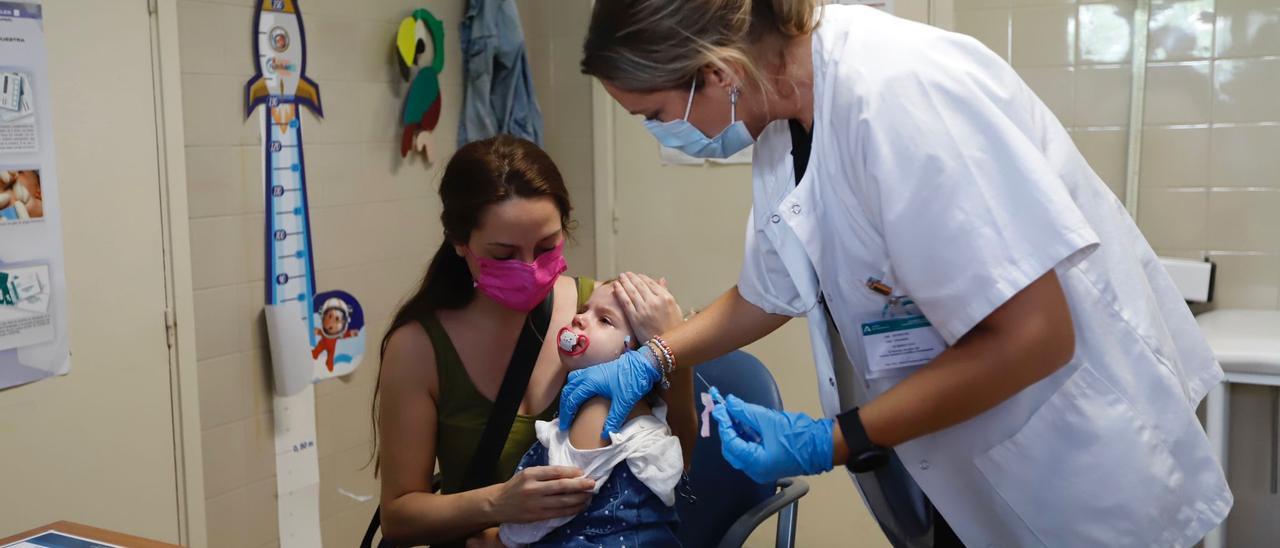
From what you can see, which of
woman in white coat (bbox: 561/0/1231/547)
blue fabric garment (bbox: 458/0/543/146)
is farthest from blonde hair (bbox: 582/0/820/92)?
blue fabric garment (bbox: 458/0/543/146)

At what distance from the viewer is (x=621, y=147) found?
3219 mm

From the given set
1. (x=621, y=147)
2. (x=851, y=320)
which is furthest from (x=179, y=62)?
(x=851, y=320)

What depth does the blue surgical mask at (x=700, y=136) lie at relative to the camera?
1361 mm

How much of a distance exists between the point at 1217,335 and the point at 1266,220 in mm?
470

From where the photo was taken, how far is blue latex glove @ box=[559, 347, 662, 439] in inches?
62.4

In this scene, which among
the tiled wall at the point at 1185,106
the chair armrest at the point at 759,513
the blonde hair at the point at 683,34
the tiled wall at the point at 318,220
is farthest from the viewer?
the tiled wall at the point at 1185,106

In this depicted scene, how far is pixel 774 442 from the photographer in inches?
50.4

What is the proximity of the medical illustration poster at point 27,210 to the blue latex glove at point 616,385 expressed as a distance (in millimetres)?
1214

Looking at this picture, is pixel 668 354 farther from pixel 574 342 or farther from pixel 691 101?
pixel 691 101

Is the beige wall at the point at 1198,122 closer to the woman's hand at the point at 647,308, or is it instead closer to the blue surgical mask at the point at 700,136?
the woman's hand at the point at 647,308

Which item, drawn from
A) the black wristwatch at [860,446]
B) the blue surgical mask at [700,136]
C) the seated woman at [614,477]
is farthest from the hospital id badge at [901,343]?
the seated woman at [614,477]

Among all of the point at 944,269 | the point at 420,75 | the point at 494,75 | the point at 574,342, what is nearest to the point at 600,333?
the point at 574,342

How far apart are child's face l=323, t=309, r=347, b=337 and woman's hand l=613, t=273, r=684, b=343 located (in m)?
1.36

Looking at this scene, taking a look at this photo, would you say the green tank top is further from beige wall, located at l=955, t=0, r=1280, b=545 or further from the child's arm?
beige wall, located at l=955, t=0, r=1280, b=545
